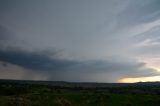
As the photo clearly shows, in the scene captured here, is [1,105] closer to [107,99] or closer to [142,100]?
[107,99]

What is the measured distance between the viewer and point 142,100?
4709cm

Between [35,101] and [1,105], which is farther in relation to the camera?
[35,101]

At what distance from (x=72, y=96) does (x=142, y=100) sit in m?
13.9

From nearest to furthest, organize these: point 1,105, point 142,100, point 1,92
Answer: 1. point 1,105
2. point 142,100
3. point 1,92

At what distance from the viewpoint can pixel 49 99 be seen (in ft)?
151

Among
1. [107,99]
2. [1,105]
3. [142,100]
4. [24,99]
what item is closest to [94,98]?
[107,99]

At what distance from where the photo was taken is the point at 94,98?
47.4 meters

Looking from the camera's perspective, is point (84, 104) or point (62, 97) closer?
point (84, 104)

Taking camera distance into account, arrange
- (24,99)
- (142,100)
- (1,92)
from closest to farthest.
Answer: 1. (24,99)
2. (142,100)
3. (1,92)

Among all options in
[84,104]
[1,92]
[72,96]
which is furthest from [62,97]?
[1,92]

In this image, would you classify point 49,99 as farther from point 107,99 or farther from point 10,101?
point 107,99

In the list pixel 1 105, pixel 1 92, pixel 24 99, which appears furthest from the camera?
pixel 1 92

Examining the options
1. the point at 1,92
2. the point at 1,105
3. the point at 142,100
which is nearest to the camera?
the point at 1,105

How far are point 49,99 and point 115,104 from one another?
12573 mm
